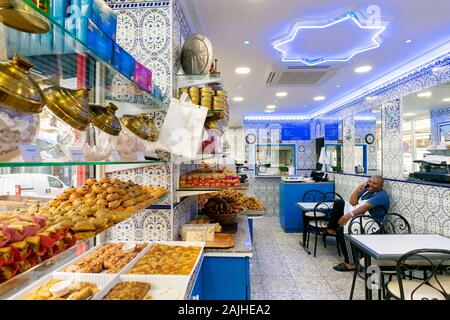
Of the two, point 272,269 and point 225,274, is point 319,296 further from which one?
point 225,274

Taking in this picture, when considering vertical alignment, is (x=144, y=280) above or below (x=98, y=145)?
below

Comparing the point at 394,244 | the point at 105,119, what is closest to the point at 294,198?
the point at 394,244

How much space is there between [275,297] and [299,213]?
3.33 m

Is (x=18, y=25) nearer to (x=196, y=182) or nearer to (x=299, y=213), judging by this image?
(x=196, y=182)

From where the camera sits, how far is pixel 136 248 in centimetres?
192

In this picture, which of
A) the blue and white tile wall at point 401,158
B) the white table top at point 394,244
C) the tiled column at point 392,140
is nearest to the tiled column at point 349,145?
the blue and white tile wall at point 401,158

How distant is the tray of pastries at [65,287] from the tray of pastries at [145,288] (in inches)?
1.7

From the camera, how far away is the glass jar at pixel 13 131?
0.69 meters

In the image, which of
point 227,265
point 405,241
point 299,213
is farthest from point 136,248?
point 299,213

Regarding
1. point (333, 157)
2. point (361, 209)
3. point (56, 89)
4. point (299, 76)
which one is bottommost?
point (361, 209)

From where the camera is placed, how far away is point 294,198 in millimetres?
6449

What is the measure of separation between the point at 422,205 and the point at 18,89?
415 centimetres

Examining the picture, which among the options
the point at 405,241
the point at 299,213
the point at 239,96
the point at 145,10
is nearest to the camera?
the point at 145,10

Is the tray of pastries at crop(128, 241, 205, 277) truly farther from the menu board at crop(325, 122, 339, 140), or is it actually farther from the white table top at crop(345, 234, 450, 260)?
the menu board at crop(325, 122, 339, 140)
